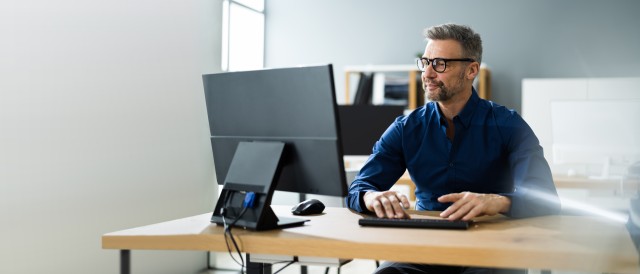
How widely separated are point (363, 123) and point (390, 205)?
7.64 feet

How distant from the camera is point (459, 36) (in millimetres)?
2041

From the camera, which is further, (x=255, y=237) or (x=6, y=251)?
(x=6, y=251)

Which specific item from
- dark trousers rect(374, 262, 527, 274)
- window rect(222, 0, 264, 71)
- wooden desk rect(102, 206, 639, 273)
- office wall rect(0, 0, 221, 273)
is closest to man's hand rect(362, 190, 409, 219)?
wooden desk rect(102, 206, 639, 273)

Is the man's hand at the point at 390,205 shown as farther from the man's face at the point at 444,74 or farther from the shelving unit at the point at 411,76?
the shelving unit at the point at 411,76

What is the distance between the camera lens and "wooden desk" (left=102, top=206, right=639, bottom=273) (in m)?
1.25

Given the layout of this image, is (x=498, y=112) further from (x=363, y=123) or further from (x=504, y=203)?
(x=363, y=123)

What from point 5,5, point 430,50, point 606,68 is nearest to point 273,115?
point 430,50

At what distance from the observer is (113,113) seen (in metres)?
3.21

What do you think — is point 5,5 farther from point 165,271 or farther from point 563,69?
point 563,69

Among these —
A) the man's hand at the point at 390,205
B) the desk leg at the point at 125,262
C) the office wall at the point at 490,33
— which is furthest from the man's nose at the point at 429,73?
the office wall at the point at 490,33

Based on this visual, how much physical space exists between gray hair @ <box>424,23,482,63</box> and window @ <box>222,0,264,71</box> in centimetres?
293

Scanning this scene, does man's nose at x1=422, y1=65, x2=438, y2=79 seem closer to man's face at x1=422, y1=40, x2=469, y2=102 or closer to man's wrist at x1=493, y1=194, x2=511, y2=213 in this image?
man's face at x1=422, y1=40, x2=469, y2=102

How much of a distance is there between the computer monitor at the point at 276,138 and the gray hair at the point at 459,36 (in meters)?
0.68

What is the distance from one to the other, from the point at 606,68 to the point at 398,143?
12.8 feet
